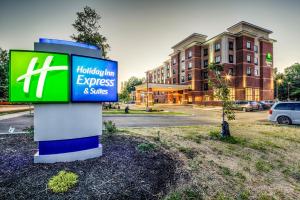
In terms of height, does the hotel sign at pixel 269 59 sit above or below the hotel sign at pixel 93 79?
above

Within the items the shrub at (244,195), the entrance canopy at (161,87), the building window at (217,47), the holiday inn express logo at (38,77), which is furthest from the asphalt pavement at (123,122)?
the building window at (217,47)

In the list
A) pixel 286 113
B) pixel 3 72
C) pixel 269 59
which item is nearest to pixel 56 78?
pixel 286 113

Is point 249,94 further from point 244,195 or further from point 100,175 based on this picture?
point 100,175

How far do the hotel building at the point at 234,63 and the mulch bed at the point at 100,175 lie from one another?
3977 cm

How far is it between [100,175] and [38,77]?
2770mm

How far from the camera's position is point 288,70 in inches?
2734

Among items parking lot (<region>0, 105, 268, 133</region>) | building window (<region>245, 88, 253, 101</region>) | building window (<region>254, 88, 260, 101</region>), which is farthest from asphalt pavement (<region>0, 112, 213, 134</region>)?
building window (<region>254, 88, 260, 101</region>)

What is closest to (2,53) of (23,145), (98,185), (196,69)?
(196,69)

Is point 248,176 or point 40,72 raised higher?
point 40,72

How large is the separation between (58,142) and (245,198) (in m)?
4.56

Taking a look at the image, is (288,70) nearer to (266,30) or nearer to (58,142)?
(266,30)

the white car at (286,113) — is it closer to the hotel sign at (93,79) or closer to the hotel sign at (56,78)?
the hotel sign at (93,79)

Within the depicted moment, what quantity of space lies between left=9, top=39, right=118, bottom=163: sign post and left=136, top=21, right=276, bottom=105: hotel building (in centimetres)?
4010

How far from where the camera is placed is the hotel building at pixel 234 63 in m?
43.8
